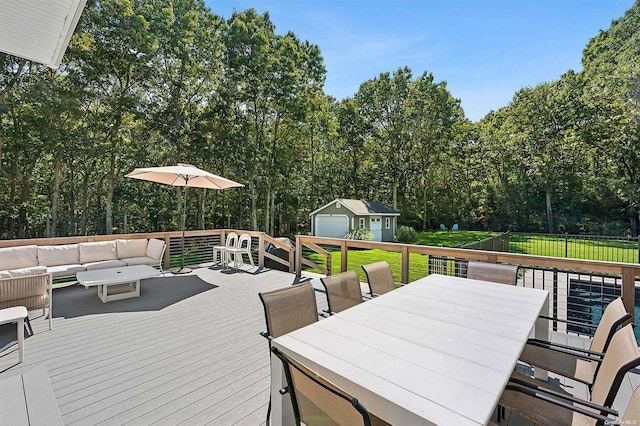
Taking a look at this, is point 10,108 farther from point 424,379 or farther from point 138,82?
point 424,379

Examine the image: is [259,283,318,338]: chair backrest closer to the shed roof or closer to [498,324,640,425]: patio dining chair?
[498,324,640,425]: patio dining chair

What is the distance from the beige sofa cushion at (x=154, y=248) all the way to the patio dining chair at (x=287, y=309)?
510cm

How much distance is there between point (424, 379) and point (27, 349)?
404 cm

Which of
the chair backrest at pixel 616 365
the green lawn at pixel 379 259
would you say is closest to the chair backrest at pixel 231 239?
the green lawn at pixel 379 259

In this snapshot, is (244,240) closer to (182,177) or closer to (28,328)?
(182,177)

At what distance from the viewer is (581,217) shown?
20734 mm

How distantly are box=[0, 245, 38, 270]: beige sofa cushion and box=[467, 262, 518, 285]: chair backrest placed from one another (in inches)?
276

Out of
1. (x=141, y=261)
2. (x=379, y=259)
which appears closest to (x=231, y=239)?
(x=141, y=261)

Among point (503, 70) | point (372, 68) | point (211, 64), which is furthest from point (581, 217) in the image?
point (211, 64)

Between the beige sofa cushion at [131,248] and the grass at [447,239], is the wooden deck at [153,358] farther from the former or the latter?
the grass at [447,239]

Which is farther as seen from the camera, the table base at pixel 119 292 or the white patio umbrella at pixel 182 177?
the white patio umbrella at pixel 182 177

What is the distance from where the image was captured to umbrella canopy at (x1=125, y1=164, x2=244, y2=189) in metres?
6.25

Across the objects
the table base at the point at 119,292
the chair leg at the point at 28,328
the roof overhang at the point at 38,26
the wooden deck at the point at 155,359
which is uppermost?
the roof overhang at the point at 38,26

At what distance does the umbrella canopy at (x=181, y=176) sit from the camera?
246 inches
